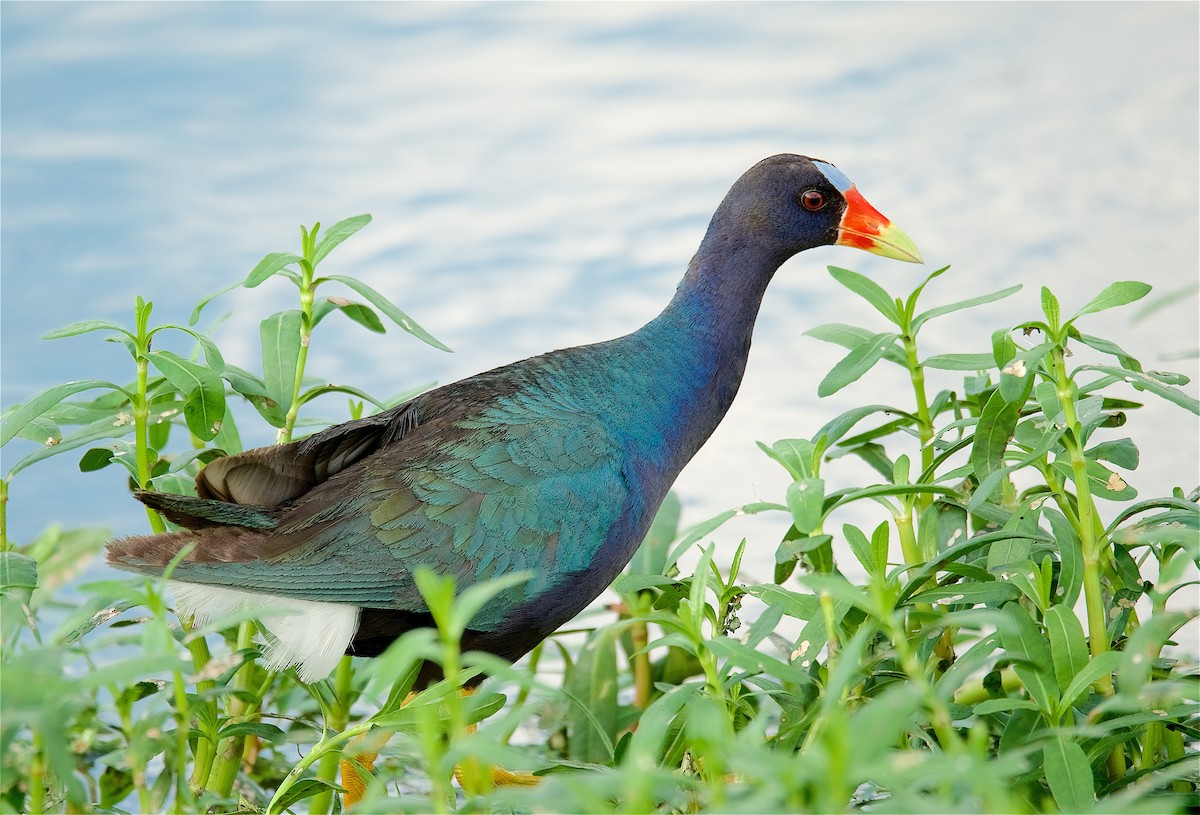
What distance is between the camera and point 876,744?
126 centimetres

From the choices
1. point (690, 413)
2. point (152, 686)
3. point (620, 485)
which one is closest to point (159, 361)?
point (152, 686)

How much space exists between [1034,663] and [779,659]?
692mm

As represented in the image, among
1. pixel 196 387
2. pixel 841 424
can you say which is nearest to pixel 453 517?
pixel 196 387

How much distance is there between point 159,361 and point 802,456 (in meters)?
1.31

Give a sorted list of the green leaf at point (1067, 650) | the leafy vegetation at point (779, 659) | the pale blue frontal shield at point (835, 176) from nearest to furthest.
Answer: the leafy vegetation at point (779, 659) → the green leaf at point (1067, 650) → the pale blue frontal shield at point (835, 176)

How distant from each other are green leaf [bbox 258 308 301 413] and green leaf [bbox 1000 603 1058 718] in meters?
1.64

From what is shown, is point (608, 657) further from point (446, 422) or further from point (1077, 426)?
point (1077, 426)

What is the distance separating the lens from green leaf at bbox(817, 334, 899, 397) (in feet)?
8.79

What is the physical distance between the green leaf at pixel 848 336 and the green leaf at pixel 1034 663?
35.3 inches

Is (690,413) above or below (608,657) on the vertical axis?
above

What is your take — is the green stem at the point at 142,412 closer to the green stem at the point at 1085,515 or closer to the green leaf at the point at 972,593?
the green leaf at the point at 972,593

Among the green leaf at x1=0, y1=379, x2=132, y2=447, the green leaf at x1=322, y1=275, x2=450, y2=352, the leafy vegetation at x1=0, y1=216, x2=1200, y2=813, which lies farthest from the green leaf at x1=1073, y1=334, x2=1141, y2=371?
the green leaf at x1=0, y1=379, x2=132, y2=447

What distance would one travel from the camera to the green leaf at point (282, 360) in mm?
3000

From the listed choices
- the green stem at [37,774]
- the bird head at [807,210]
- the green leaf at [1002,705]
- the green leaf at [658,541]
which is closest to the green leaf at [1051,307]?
the green leaf at [1002,705]
